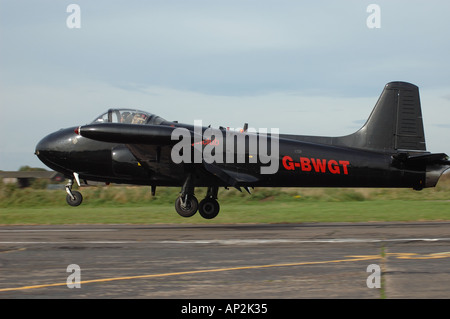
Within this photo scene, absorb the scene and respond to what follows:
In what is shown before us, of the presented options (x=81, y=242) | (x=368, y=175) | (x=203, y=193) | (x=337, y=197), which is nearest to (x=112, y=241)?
(x=81, y=242)

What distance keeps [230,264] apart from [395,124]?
10044 millimetres

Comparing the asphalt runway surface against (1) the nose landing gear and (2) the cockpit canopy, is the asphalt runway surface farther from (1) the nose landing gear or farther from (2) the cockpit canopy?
(2) the cockpit canopy

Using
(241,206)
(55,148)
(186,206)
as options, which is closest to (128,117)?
(55,148)

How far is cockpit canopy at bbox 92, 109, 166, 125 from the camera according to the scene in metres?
17.3

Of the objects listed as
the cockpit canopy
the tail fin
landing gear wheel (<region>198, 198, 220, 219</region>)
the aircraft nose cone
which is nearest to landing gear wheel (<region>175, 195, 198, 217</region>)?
landing gear wheel (<region>198, 198, 220, 219</region>)

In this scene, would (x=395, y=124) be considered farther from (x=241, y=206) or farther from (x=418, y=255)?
(x=241, y=206)

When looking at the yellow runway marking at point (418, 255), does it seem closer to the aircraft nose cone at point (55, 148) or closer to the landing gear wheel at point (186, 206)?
the landing gear wheel at point (186, 206)

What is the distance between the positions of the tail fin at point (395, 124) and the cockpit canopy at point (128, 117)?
6397 millimetres

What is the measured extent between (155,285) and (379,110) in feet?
39.8

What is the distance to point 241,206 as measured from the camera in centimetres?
2625

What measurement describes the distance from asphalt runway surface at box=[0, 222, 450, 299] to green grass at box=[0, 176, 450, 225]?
504 cm

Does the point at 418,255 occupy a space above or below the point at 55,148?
below

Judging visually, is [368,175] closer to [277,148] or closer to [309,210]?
[277,148]

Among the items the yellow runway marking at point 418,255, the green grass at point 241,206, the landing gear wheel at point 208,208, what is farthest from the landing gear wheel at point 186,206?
the yellow runway marking at point 418,255
